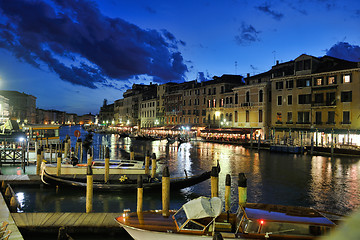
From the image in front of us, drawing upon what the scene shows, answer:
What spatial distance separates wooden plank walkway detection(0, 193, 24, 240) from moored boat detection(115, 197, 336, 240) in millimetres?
3291

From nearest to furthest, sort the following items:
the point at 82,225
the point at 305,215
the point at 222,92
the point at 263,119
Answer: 1. the point at 305,215
2. the point at 82,225
3. the point at 263,119
4. the point at 222,92

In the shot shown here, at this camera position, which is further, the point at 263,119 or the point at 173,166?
the point at 263,119

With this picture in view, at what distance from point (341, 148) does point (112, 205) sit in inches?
1257

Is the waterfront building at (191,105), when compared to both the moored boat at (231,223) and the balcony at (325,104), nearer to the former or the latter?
the balcony at (325,104)

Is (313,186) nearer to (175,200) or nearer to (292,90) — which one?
(175,200)

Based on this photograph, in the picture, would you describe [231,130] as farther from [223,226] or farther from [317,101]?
[223,226]

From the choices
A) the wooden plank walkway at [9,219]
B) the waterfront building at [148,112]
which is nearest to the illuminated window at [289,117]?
the wooden plank walkway at [9,219]

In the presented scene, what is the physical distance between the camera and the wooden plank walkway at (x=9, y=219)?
319 inches

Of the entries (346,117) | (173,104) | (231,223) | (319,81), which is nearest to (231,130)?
(319,81)

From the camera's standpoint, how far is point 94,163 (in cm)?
1659

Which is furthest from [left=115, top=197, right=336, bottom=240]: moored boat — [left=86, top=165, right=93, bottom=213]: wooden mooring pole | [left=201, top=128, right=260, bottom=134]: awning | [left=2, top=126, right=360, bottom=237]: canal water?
[left=201, top=128, right=260, bottom=134]: awning

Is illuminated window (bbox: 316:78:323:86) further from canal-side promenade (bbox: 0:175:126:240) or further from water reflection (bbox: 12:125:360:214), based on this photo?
canal-side promenade (bbox: 0:175:126:240)

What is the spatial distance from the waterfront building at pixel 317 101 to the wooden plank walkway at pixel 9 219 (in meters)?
34.8

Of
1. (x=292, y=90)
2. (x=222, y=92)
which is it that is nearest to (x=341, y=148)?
(x=292, y=90)
